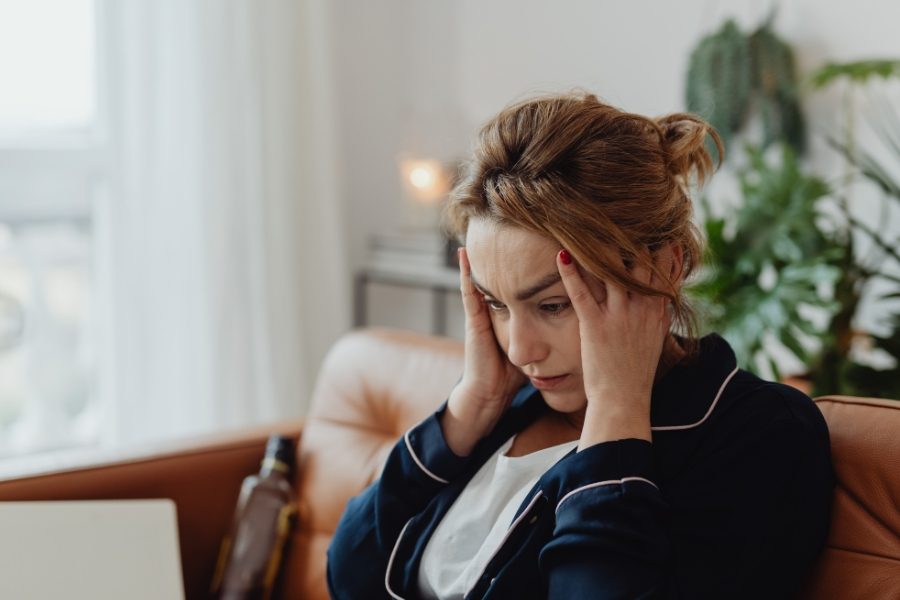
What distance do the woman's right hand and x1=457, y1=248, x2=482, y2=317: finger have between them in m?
0.02

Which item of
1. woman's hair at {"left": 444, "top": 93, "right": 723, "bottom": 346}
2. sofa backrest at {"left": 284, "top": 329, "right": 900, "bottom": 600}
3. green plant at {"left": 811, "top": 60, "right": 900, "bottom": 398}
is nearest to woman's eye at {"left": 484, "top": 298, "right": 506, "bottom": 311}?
woman's hair at {"left": 444, "top": 93, "right": 723, "bottom": 346}

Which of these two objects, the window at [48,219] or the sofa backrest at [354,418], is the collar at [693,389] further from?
the window at [48,219]

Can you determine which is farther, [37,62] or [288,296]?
[288,296]

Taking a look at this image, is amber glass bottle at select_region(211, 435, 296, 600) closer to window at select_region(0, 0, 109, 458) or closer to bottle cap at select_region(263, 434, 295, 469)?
bottle cap at select_region(263, 434, 295, 469)

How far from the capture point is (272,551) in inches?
66.7

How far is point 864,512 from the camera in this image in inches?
42.6

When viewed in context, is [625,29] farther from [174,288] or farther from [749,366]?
[174,288]

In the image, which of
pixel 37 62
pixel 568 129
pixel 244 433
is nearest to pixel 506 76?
pixel 37 62

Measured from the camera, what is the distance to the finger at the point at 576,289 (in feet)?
3.47

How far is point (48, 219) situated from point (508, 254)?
1927 millimetres

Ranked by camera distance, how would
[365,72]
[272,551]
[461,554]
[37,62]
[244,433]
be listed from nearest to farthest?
[461,554] → [272,551] → [244,433] → [37,62] → [365,72]

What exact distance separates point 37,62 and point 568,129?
1.94 meters

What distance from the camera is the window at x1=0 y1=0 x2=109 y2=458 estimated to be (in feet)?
8.34

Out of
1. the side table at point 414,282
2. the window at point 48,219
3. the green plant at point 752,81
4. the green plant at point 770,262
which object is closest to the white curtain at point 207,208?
the window at point 48,219
